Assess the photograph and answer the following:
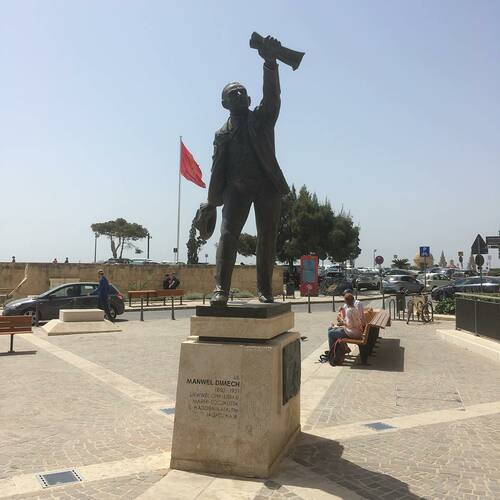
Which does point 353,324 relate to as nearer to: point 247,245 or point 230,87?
point 230,87

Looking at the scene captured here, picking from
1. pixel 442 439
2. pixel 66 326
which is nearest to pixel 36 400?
pixel 442 439

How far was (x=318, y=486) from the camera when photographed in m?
3.79

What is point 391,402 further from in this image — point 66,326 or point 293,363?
point 66,326

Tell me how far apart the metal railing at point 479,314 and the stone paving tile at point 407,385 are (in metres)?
0.63

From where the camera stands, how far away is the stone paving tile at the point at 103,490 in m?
3.62

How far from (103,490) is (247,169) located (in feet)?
9.43

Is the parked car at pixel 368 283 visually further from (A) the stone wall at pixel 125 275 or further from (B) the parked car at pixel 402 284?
(A) the stone wall at pixel 125 275

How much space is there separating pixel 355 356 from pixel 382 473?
6.17 m

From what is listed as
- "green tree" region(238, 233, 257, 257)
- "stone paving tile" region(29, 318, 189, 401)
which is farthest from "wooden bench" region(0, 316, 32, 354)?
"green tree" region(238, 233, 257, 257)

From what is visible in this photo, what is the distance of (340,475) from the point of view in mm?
4020

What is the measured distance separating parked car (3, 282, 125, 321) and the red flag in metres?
13.7

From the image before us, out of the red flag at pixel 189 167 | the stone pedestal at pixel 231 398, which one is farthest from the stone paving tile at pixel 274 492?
the red flag at pixel 189 167

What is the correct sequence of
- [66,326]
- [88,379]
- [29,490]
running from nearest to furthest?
1. [29,490]
2. [88,379]
3. [66,326]

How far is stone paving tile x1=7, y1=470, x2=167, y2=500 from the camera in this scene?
11.9ft
